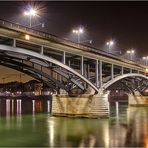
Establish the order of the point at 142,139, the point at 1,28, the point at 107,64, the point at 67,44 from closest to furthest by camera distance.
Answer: the point at 142,139 < the point at 1,28 < the point at 67,44 < the point at 107,64

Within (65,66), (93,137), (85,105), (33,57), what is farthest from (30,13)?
(85,105)

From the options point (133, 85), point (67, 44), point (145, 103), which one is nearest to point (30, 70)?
point (67, 44)

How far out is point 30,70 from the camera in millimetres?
54844

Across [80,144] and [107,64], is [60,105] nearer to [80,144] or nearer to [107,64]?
[107,64]

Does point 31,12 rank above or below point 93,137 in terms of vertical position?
above

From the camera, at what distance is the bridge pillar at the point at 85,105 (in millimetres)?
56156

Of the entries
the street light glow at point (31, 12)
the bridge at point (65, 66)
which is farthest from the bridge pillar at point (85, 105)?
the street light glow at point (31, 12)

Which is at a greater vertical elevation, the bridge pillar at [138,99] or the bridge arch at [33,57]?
the bridge arch at [33,57]

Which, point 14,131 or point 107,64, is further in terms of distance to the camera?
point 107,64

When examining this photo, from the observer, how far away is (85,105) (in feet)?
185

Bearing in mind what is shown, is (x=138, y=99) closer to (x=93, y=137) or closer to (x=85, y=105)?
(x=85, y=105)

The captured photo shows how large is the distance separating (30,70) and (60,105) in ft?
27.0

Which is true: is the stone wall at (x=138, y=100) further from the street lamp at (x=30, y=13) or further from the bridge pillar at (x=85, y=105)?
the street lamp at (x=30, y=13)

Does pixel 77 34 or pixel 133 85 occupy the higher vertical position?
pixel 77 34
